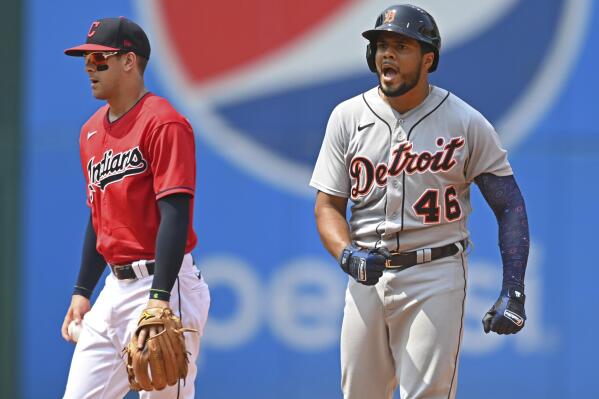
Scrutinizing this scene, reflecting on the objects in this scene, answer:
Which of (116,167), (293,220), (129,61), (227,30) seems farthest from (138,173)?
(227,30)

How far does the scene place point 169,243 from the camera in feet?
12.0

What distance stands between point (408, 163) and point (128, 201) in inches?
38.0

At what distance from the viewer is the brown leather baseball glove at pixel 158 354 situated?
3.62 metres

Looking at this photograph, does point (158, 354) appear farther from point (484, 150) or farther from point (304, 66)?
point (304, 66)

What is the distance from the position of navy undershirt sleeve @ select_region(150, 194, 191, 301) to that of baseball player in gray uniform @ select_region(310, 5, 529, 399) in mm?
505

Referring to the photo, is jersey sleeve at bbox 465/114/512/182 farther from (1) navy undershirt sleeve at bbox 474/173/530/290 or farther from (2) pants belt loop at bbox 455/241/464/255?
(2) pants belt loop at bbox 455/241/464/255

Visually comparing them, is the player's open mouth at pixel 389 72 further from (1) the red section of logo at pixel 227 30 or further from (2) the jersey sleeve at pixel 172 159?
(1) the red section of logo at pixel 227 30

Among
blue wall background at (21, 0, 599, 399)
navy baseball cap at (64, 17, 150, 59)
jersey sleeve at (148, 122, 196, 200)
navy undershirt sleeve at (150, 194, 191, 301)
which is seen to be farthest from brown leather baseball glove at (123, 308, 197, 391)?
blue wall background at (21, 0, 599, 399)

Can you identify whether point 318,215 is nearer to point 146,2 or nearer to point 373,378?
point 373,378

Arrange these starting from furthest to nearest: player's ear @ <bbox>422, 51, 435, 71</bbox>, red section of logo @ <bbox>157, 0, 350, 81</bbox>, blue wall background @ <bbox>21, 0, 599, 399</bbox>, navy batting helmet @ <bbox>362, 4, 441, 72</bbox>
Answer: red section of logo @ <bbox>157, 0, 350, 81</bbox>, blue wall background @ <bbox>21, 0, 599, 399</bbox>, player's ear @ <bbox>422, 51, 435, 71</bbox>, navy batting helmet @ <bbox>362, 4, 441, 72</bbox>

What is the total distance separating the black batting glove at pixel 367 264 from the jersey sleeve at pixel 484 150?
0.46 meters

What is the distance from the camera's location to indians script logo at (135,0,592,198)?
6.37m

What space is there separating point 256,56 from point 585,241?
2.16 m

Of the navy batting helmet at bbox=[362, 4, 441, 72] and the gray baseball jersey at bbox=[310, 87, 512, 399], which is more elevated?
the navy batting helmet at bbox=[362, 4, 441, 72]
